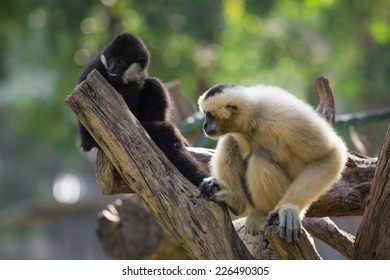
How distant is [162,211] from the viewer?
4520 millimetres

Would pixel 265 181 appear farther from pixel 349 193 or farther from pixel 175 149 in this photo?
pixel 349 193

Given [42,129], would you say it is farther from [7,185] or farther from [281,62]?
[7,185]

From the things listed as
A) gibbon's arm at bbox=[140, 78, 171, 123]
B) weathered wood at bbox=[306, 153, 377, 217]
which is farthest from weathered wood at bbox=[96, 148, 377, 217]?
gibbon's arm at bbox=[140, 78, 171, 123]

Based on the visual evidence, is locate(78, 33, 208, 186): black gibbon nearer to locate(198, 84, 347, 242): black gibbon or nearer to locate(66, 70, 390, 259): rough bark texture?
locate(198, 84, 347, 242): black gibbon

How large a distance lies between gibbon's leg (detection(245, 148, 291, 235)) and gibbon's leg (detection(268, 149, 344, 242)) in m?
0.12

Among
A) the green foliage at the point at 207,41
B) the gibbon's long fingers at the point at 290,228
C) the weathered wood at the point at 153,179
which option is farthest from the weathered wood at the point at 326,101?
the green foliage at the point at 207,41

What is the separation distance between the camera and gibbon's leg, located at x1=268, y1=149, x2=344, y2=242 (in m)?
4.49

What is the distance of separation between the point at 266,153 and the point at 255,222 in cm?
47

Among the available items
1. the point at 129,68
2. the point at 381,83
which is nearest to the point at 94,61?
the point at 129,68

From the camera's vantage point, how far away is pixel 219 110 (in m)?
5.05

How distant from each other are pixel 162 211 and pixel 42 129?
37.2 ft
